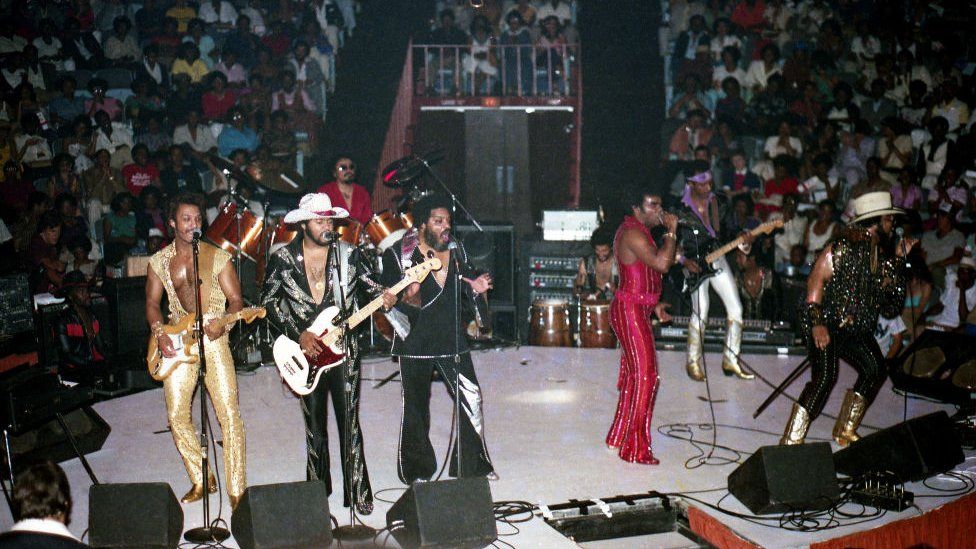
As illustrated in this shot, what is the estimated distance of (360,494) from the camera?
243 inches

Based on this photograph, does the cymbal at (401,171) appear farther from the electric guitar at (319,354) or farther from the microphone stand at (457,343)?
the electric guitar at (319,354)

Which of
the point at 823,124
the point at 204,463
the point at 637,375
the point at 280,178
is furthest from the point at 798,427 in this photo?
the point at 823,124

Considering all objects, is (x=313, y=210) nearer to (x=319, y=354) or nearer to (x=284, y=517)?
(x=319, y=354)

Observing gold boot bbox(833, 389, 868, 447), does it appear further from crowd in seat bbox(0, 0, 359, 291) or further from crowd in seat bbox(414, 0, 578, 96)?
crowd in seat bbox(414, 0, 578, 96)

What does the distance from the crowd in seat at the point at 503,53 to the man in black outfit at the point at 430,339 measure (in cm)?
992

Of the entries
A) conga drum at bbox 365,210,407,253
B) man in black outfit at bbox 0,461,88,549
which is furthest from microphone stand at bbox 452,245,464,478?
conga drum at bbox 365,210,407,253

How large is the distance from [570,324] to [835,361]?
213 inches

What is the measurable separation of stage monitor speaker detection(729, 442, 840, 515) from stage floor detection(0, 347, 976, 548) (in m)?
0.18

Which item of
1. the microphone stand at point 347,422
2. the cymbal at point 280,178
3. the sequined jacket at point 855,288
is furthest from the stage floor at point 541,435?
the cymbal at point 280,178

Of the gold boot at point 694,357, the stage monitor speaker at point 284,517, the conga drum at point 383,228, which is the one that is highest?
the conga drum at point 383,228

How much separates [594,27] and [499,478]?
35.5 feet

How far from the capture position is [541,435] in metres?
8.02

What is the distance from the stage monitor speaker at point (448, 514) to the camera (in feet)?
16.8

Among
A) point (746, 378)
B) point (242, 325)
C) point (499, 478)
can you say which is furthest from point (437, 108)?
point (499, 478)
